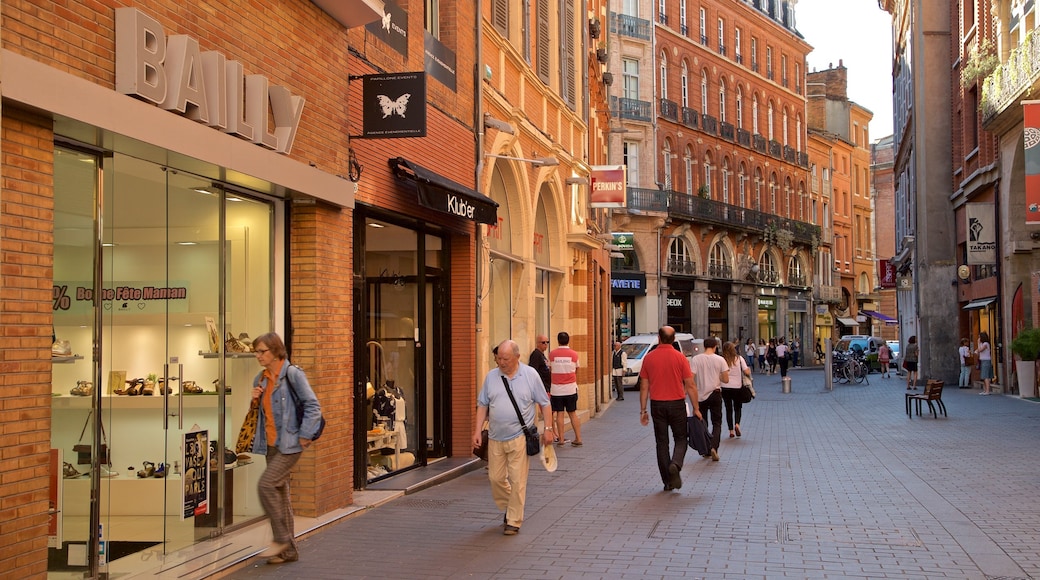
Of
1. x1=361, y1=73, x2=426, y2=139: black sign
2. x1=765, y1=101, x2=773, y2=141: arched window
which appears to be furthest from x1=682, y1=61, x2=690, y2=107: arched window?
x1=361, y1=73, x2=426, y2=139: black sign

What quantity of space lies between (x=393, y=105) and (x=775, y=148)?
52.1 meters

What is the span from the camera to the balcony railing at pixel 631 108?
47969 millimetres

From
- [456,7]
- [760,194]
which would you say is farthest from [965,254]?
[456,7]

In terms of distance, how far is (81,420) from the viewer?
7.30 meters

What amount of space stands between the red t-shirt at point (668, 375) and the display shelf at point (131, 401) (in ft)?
15.5

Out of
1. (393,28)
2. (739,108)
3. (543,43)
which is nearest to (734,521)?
(393,28)

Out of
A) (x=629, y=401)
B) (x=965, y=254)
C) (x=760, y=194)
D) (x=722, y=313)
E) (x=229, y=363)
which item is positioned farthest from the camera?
(x=760, y=194)

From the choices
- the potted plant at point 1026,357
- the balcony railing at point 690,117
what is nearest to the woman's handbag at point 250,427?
the potted plant at point 1026,357

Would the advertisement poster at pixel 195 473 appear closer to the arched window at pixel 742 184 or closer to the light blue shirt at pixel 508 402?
the light blue shirt at pixel 508 402

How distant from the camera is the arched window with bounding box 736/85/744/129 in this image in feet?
186

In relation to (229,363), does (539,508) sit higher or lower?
lower

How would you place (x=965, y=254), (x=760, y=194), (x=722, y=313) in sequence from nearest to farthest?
1. (x=965, y=254)
2. (x=722, y=313)
3. (x=760, y=194)

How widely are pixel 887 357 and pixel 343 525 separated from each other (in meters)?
42.4

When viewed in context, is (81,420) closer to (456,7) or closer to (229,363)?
(229,363)
